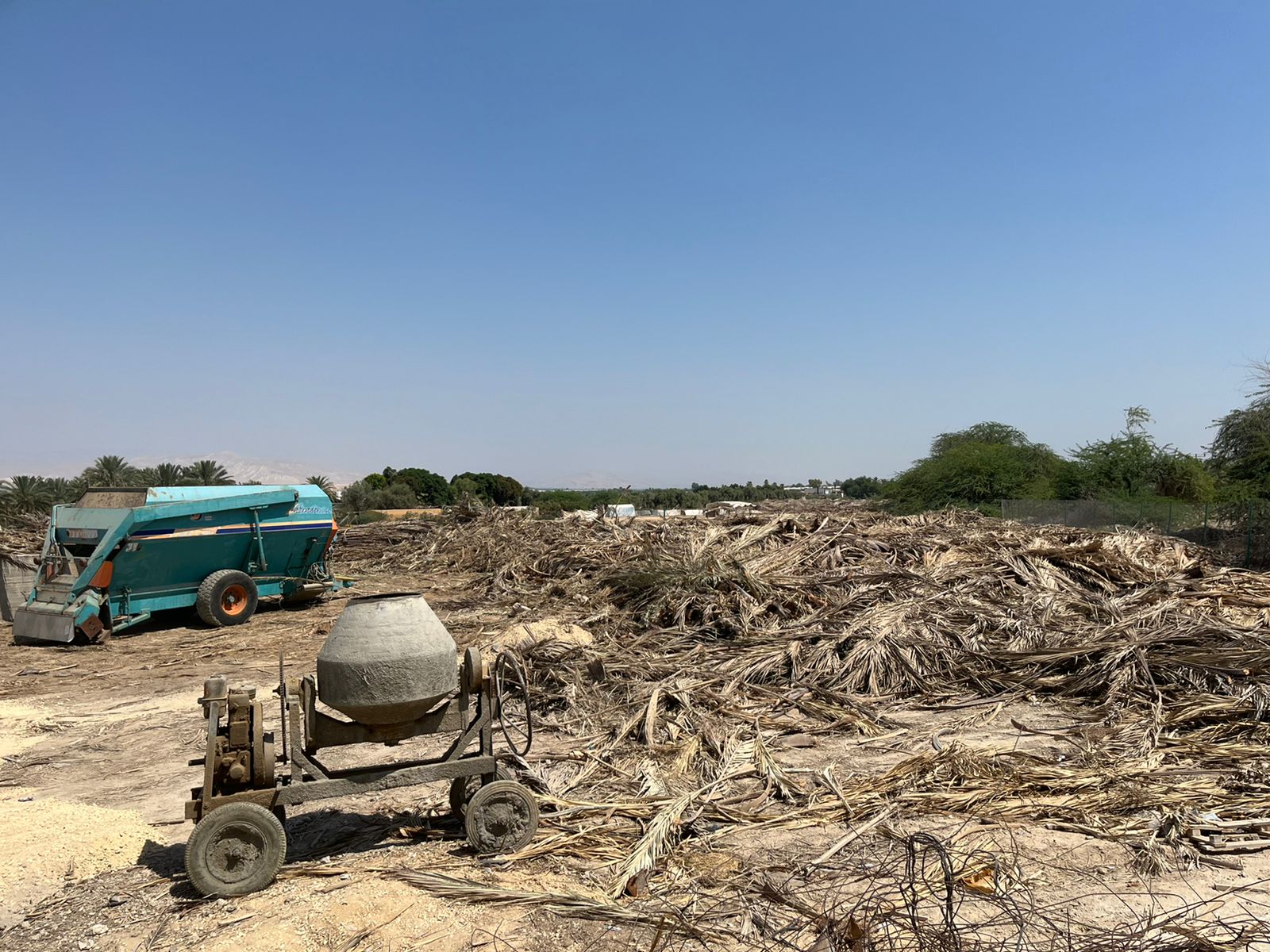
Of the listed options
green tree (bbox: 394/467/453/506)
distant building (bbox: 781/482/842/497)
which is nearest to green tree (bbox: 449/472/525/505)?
green tree (bbox: 394/467/453/506)

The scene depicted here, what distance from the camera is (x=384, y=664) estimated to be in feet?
14.7

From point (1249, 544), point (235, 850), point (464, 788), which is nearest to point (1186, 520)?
point (1249, 544)

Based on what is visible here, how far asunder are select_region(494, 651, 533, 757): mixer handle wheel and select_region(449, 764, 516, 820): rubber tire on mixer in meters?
0.22

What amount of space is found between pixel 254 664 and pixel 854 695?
726 cm

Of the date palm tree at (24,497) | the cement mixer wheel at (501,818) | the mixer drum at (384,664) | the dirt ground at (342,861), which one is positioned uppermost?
the date palm tree at (24,497)

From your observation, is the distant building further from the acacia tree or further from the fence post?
the fence post

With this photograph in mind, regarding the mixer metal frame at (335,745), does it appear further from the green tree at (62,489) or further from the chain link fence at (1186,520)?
the green tree at (62,489)

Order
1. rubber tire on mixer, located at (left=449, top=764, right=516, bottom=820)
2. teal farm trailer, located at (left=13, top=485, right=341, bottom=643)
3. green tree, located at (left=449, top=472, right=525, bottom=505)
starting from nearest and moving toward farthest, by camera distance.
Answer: rubber tire on mixer, located at (left=449, top=764, right=516, bottom=820), teal farm trailer, located at (left=13, top=485, right=341, bottom=643), green tree, located at (left=449, top=472, right=525, bottom=505)

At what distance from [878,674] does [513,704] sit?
376 cm

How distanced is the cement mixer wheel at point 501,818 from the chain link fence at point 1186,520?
16021 mm

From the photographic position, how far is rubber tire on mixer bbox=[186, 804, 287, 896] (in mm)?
4102

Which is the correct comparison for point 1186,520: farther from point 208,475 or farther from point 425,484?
point 425,484

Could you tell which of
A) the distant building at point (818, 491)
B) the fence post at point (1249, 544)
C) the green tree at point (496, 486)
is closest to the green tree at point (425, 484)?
the green tree at point (496, 486)

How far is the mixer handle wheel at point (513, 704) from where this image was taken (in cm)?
496
